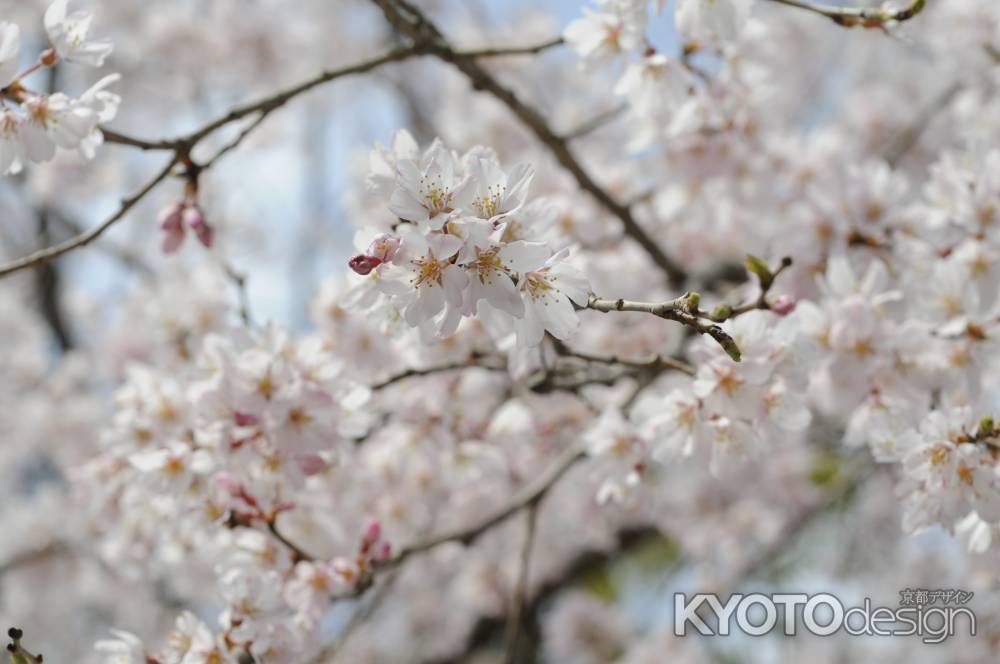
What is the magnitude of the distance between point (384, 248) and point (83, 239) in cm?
75

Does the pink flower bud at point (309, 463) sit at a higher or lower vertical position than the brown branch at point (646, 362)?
lower

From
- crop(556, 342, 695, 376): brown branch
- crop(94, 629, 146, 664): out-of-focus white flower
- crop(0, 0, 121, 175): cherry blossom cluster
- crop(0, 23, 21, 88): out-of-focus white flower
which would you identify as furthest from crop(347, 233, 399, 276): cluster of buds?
crop(94, 629, 146, 664): out-of-focus white flower

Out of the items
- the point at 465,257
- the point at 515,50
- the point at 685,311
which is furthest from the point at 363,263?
the point at 515,50

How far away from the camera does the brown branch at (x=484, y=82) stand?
1.79 meters

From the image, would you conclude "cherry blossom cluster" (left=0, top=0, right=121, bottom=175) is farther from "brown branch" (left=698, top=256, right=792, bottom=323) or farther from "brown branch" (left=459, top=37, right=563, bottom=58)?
"brown branch" (left=698, top=256, right=792, bottom=323)

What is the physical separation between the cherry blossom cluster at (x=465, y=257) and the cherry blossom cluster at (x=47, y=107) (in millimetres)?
610

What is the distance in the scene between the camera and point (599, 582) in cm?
618

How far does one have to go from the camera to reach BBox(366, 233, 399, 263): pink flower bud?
106 centimetres

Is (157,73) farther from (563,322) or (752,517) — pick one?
(563,322)

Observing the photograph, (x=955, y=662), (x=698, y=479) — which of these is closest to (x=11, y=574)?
(x=698, y=479)

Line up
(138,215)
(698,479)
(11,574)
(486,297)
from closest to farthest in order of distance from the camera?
(486,297) → (11,574) → (698,479) → (138,215)

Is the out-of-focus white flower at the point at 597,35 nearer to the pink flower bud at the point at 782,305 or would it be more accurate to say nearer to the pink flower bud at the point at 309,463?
the pink flower bud at the point at 782,305

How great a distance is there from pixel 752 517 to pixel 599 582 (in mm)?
2426

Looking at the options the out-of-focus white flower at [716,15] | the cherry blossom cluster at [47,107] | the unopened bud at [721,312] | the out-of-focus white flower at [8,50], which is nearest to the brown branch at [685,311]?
the unopened bud at [721,312]
